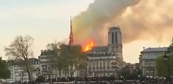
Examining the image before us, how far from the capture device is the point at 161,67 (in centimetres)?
11356

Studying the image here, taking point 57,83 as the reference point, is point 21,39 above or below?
above

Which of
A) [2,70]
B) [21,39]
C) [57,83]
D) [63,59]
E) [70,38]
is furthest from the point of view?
[70,38]

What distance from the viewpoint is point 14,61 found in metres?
118

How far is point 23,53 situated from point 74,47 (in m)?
22.7

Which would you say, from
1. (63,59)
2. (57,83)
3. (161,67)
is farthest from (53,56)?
(57,83)

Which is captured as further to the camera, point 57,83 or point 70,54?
point 70,54

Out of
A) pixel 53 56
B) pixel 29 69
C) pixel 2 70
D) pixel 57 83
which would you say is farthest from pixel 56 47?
pixel 57 83

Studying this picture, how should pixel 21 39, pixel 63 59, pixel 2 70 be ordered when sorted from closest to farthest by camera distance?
pixel 2 70 < pixel 21 39 < pixel 63 59

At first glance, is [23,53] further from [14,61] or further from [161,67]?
[161,67]

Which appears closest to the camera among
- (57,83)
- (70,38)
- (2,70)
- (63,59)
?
(57,83)

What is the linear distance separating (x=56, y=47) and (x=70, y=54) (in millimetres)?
5577

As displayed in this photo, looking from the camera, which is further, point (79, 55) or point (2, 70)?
point (79, 55)

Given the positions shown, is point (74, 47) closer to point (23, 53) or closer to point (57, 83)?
point (23, 53)

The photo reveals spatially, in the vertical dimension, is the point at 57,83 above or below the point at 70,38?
below
